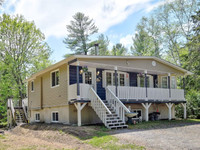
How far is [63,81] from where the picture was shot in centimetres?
1540

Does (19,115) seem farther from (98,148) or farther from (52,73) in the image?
(98,148)

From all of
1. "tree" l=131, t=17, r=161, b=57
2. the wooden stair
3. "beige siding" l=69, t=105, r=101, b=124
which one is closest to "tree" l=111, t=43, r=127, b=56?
"tree" l=131, t=17, r=161, b=57

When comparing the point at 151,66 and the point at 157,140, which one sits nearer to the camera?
the point at 157,140

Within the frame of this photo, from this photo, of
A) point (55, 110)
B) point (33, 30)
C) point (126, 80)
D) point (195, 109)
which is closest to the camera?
point (55, 110)

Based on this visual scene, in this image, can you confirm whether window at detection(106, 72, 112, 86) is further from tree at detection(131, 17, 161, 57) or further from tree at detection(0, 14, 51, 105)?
tree at detection(131, 17, 161, 57)

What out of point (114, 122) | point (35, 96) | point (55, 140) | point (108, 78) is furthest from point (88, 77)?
point (35, 96)

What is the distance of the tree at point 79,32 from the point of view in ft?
121

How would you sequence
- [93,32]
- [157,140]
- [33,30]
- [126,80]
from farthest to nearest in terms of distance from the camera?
[93,32]
[33,30]
[126,80]
[157,140]

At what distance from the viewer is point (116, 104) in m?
13.8

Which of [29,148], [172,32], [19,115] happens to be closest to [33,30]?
[19,115]

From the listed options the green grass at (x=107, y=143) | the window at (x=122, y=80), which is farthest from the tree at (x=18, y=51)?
the green grass at (x=107, y=143)

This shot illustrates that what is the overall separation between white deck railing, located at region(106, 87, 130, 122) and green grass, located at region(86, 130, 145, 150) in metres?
2.58

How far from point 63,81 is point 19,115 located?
355 inches

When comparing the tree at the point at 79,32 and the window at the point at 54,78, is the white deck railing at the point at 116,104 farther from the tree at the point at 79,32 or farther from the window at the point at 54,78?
the tree at the point at 79,32
